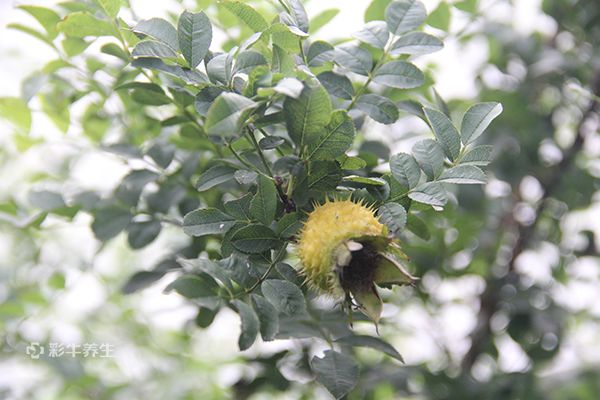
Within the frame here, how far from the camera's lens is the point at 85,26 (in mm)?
671

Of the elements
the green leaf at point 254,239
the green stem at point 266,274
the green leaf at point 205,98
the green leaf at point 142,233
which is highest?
the green leaf at point 205,98

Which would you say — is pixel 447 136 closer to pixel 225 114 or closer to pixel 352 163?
pixel 352 163

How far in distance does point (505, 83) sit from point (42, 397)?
0.95 meters

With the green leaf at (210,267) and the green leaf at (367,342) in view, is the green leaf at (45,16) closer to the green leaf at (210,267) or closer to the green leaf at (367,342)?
the green leaf at (210,267)

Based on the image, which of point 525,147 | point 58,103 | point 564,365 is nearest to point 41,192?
point 58,103

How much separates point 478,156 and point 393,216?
92mm

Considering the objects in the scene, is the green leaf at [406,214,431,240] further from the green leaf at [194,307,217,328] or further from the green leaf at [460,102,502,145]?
the green leaf at [194,307,217,328]

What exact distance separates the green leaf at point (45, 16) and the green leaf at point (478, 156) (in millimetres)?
459

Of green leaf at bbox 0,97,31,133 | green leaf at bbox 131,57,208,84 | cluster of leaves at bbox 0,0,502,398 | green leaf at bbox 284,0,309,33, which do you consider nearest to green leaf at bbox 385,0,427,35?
cluster of leaves at bbox 0,0,502,398

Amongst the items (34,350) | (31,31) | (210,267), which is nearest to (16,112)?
(31,31)

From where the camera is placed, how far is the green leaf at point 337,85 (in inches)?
26.2

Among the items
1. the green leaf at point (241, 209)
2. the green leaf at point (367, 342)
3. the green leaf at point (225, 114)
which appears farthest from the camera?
the green leaf at point (367, 342)

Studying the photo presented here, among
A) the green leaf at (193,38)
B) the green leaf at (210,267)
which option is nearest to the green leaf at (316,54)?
the green leaf at (193,38)

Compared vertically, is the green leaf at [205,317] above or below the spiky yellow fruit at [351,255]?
below
